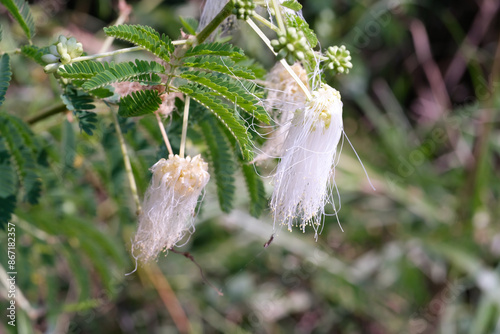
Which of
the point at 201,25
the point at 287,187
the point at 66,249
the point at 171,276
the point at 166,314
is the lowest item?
the point at 166,314

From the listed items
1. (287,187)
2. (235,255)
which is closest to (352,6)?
(235,255)

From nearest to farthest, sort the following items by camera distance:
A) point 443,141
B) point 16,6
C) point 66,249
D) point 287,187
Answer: point 287,187 → point 16,6 → point 66,249 → point 443,141

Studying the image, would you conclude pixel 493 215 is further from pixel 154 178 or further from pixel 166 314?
pixel 154 178

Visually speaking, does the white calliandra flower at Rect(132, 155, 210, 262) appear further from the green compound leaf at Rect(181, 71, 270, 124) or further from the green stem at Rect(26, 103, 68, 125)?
the green stem at Rect(26, 103, 68, 125)

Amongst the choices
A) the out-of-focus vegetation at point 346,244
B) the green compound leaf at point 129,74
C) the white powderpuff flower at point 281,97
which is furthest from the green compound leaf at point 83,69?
the out-of-focus vegetation at point 346,244

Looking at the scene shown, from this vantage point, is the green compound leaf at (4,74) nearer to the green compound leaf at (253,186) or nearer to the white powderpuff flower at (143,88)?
the white powderpuff flower at (143,88)

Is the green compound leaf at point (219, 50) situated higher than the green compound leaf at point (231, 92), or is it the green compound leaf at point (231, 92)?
the green compound leaf at point (219, 50)

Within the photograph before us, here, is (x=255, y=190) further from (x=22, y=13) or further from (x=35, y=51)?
(x=22, y=13)
